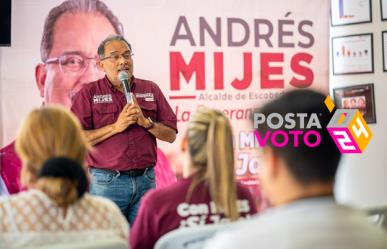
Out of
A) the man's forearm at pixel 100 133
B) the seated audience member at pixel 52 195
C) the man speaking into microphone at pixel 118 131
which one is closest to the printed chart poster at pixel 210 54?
the man speaking into microphone at pixel 118 131

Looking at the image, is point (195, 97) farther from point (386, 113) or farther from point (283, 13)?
point (386, 113)

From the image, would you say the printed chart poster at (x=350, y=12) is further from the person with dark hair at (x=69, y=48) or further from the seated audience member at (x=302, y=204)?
the seated audience member at (x=302, y=204)

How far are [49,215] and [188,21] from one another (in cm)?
283

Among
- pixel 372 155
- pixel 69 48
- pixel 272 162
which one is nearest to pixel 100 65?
pixel 69 48

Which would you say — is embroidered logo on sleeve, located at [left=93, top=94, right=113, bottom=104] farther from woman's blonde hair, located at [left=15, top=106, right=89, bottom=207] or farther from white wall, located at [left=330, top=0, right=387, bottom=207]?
white wall, located at [left=330, top=0, right=387, bottom=207]

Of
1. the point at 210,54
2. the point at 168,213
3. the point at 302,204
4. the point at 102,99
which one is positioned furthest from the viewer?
the point at 210,54

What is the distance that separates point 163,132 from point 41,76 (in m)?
0.93

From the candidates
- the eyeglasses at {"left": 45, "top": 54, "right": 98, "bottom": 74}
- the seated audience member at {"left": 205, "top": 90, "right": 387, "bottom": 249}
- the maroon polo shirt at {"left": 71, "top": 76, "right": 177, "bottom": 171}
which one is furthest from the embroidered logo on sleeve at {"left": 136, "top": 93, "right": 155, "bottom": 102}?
the seated audience member at {"left": 205, "top": 90, "right": 387, "bottom": 249}

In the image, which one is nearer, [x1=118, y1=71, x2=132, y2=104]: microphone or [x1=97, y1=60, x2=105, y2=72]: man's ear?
[x1=118, y1=71, x2=132, y2=104]: microphone

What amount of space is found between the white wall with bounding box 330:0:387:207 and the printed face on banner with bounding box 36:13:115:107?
7.11 ft

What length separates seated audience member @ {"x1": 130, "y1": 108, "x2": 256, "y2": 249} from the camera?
6.74ft

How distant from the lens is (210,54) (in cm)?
443

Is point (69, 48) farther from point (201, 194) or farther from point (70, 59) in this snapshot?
point (201, 194)

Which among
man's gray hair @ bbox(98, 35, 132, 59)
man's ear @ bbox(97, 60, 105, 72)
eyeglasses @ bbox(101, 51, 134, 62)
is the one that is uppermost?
man's gray hair @ bbox(98, 35, 132, 59)
